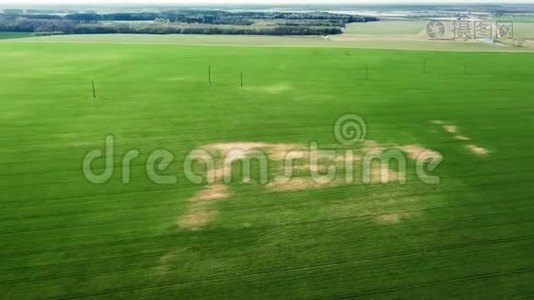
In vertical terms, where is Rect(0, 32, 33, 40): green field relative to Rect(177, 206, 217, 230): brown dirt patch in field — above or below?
above

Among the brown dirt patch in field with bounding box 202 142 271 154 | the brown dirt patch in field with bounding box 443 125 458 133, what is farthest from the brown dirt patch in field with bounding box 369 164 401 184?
the brown dirt patch in field with bounding box 443 125 458 133

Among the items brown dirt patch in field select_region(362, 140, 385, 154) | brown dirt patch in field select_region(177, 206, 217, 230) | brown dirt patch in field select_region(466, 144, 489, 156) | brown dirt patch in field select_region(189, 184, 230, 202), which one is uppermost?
brown dirt patch in field select_region(362, 140, 385, 154)

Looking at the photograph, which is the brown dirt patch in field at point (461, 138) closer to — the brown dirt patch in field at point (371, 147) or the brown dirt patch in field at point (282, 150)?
the brown dirt patch in field at point (371, 147)

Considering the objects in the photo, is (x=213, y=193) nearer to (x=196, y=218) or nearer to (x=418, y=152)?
(x=196, y=218)

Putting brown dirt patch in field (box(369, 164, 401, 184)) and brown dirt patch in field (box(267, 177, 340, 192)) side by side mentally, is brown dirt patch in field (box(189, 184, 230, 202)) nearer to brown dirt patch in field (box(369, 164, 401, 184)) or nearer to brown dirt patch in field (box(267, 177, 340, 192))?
brown dirt patch in field (box(267, 177, 340, 192))

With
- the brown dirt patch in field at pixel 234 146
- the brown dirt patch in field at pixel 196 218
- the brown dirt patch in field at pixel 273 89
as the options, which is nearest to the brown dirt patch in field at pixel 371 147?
the brown dirt patch in field at pixel 234 146

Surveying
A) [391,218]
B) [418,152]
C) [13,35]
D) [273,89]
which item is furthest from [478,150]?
[13,35]
